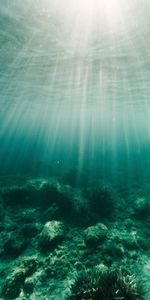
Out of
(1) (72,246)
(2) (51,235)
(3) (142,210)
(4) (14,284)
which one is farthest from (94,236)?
(3) (142,210)

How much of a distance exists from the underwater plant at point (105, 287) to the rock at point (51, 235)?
3869 millimetres

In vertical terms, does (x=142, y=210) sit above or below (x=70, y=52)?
below

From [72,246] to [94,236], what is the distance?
1.12 m

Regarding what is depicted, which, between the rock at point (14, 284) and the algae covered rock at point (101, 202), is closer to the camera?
the rock at point (14, 284)

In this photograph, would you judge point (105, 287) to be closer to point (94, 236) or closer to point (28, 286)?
point (28, 286)

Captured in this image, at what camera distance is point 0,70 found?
77.9 feet

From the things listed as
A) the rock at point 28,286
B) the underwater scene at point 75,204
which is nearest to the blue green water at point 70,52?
the underwater scene at point 75,204

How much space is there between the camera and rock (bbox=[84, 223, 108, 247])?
11391mm

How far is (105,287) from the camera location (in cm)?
680

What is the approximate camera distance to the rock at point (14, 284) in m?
8.61

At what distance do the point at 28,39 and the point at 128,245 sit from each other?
44.7ft

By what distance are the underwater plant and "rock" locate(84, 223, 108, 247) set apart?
12.4 ft

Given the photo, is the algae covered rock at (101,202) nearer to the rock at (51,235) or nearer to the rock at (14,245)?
the rock at (51,235)

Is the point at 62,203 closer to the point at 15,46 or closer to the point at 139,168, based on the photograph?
the point at 15,46
